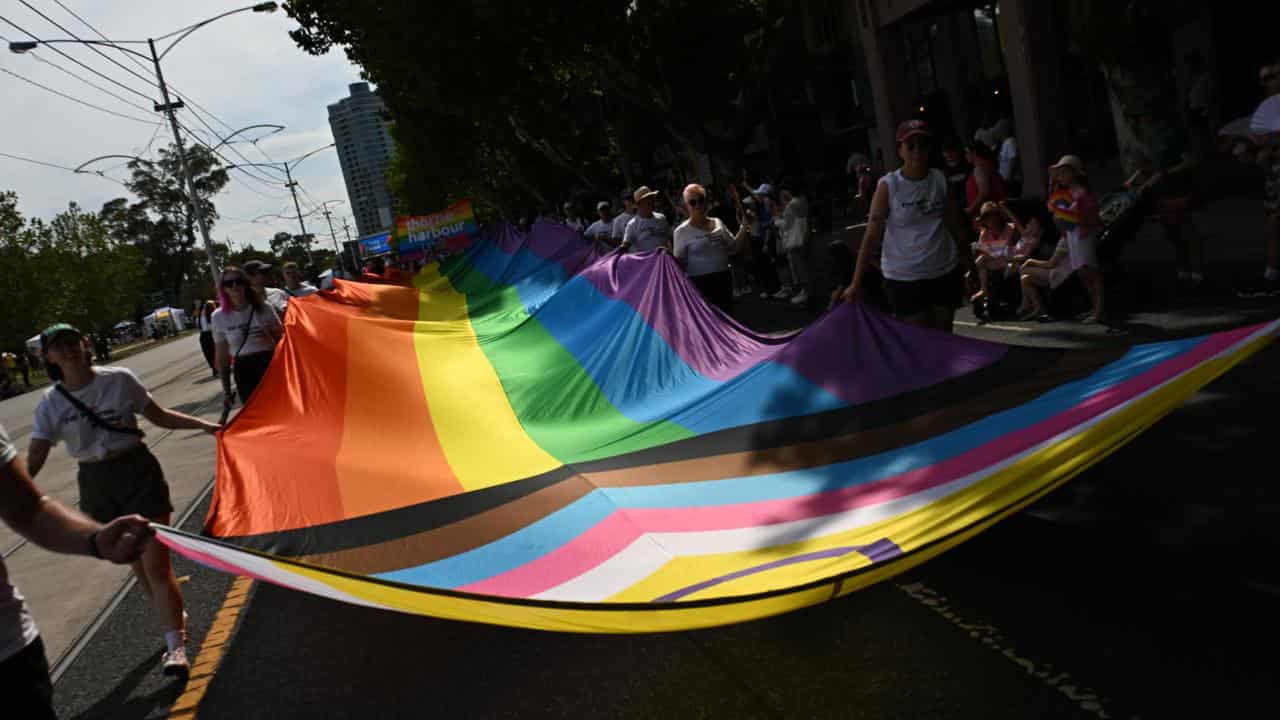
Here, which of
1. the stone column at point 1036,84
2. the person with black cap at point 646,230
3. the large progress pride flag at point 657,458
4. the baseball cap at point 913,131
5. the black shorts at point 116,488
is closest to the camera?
the large progress pride flag at point 657,458

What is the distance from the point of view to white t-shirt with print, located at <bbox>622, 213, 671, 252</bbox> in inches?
396

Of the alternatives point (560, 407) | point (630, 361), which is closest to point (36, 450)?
point (560, 407)

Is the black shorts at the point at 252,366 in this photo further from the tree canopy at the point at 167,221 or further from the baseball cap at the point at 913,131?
the tree canopy at the point at 167,221

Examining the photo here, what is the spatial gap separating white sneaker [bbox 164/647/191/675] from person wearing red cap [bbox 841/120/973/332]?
14.0 ft

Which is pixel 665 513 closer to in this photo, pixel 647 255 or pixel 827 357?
pixel 827 357

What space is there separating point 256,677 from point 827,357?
3.46m

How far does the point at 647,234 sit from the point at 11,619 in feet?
26.5

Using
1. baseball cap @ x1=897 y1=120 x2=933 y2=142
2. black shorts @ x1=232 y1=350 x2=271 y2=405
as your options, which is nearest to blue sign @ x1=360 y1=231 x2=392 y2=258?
black shorts @ x1=232 y1=350 x2=271 y2=405

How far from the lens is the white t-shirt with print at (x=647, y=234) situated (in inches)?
396

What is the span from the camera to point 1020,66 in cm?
1644

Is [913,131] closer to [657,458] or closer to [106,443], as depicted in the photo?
[657,458]

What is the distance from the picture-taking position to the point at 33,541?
2.59 meters

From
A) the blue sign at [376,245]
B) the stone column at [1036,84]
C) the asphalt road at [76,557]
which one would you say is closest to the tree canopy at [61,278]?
the blue sign at [376,245]

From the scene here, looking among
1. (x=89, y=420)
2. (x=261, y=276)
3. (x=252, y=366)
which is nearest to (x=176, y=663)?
(x=89, y=420)
